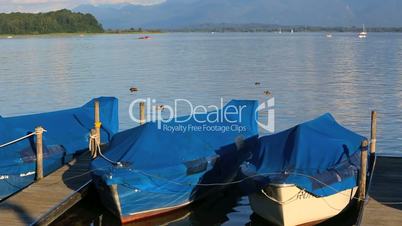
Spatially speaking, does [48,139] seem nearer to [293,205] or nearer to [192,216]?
[192,216]

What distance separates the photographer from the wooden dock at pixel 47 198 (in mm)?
15336

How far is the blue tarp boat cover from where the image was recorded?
15.0 m

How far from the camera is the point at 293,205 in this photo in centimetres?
1491

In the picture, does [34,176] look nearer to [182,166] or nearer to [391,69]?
[182,166]

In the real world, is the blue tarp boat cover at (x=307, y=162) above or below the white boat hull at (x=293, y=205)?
above

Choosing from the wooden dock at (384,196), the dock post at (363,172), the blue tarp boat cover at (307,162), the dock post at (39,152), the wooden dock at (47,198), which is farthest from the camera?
the dock post at (39,152)

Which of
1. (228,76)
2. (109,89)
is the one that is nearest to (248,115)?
(109,89)

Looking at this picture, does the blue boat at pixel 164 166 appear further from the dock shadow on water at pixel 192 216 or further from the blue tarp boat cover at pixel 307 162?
the blue tarp boat cover at pixel 307 162

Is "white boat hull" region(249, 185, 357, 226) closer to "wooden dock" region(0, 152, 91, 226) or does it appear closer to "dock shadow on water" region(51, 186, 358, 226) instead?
"dock shadow on water" region(51, 186, 358, 226)

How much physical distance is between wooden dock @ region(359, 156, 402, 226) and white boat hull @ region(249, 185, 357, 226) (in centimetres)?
86

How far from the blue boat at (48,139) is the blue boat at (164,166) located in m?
2.90

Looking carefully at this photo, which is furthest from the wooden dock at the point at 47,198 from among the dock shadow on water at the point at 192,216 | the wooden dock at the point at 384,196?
the wooden dock at the point at 384,196

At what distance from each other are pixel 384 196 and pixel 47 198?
9.55m

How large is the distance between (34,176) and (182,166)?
541cm
